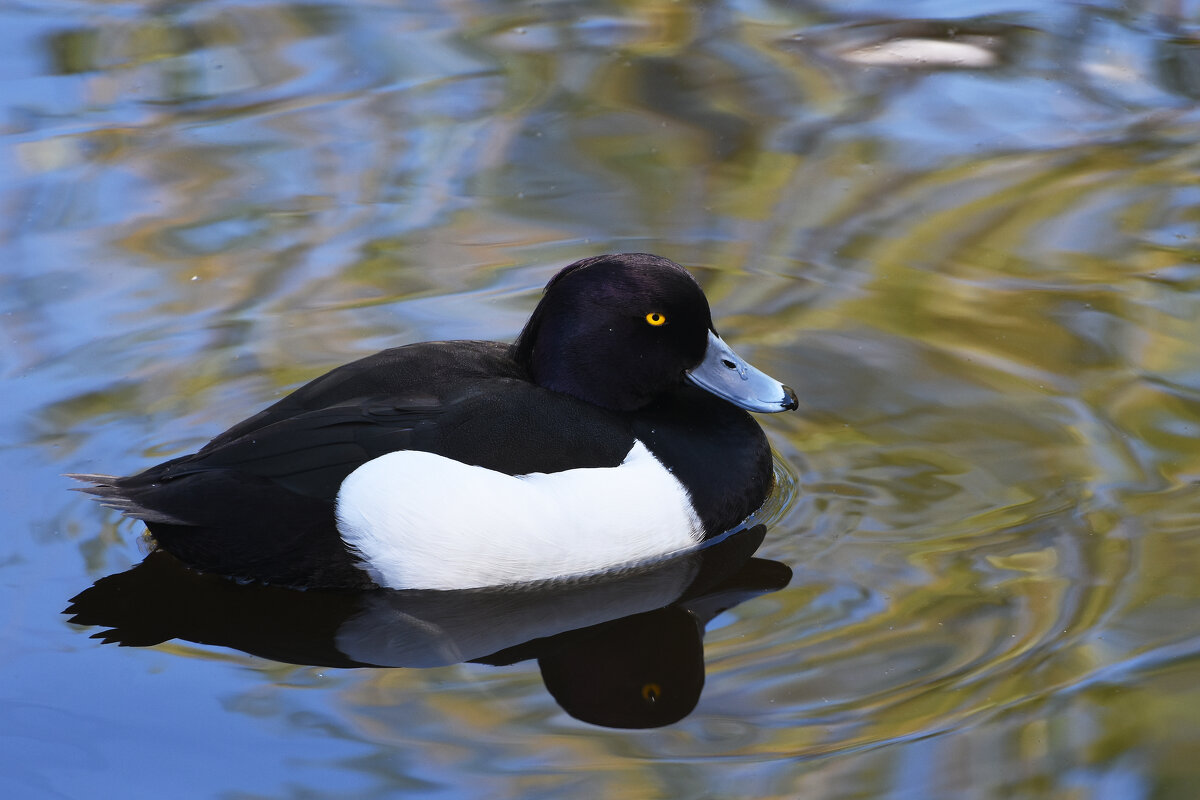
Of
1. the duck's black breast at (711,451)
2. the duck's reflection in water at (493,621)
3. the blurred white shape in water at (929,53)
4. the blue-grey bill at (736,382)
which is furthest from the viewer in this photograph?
the blurred white shape in water at (929,53)

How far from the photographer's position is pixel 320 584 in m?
4.65

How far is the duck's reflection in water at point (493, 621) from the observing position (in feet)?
14.2

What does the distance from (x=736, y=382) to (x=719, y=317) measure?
3.48 feet

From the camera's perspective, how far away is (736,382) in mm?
5078

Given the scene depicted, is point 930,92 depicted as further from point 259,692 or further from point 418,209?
point 259,692

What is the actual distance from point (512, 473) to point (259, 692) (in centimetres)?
94

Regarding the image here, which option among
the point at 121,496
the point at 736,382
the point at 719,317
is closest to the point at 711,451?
the point at 736,382

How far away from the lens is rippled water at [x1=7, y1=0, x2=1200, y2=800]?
3988 mm

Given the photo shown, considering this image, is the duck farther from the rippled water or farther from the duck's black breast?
the rippled water

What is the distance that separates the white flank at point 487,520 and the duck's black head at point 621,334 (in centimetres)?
34

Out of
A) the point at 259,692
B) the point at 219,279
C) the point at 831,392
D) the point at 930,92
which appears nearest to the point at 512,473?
the point at 259,692

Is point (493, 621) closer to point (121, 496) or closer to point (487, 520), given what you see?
point (487, 520)

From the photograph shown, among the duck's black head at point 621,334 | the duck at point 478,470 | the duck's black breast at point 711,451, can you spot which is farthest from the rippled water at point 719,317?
the duck's black head at point 621,334

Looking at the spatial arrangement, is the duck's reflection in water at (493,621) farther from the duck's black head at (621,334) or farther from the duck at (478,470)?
the duck's black head at (621,334)
